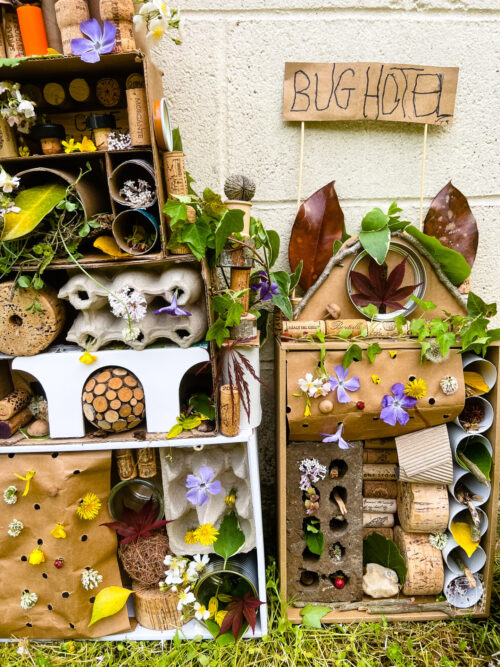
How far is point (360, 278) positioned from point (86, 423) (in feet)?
3.14

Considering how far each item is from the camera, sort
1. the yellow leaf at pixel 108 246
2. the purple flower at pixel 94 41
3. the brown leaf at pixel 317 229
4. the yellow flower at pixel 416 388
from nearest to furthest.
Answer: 1. the purple flower at pixel 94 41
2. the yellow leaf at pixel 108 246
3. the yellow flower at pixel 416 388
4. the brown leaf at pixel 317 229

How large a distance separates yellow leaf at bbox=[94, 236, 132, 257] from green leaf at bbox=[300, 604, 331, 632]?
1.25 metres

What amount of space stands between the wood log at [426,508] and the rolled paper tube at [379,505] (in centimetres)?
7

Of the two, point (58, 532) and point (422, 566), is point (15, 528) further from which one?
point (422, 566)

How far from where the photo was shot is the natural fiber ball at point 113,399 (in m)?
1.18

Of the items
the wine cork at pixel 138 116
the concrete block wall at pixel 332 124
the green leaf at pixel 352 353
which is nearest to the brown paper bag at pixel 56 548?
the green leaf at pixel 352 353

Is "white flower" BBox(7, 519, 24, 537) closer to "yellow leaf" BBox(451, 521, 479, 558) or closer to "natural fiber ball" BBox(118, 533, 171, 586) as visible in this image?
"natural fiber ball" BBox(118, 533, 171, 586)

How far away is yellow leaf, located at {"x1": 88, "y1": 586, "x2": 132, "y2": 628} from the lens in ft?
4.23

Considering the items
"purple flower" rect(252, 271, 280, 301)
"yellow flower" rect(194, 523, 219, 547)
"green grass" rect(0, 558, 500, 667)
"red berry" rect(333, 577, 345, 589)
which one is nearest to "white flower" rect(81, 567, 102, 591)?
"green grass" rect(0, 558, 500, 667)

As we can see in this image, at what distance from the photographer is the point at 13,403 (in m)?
1.29

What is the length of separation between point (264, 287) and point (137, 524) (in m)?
0.85

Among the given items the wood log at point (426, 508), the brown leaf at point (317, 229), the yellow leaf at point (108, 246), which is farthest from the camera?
the brown leaf at point (317, 229)

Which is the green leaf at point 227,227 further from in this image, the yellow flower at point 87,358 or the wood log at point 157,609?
the wood log at point 157,609

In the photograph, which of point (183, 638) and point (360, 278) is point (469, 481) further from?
point (183, 638)
